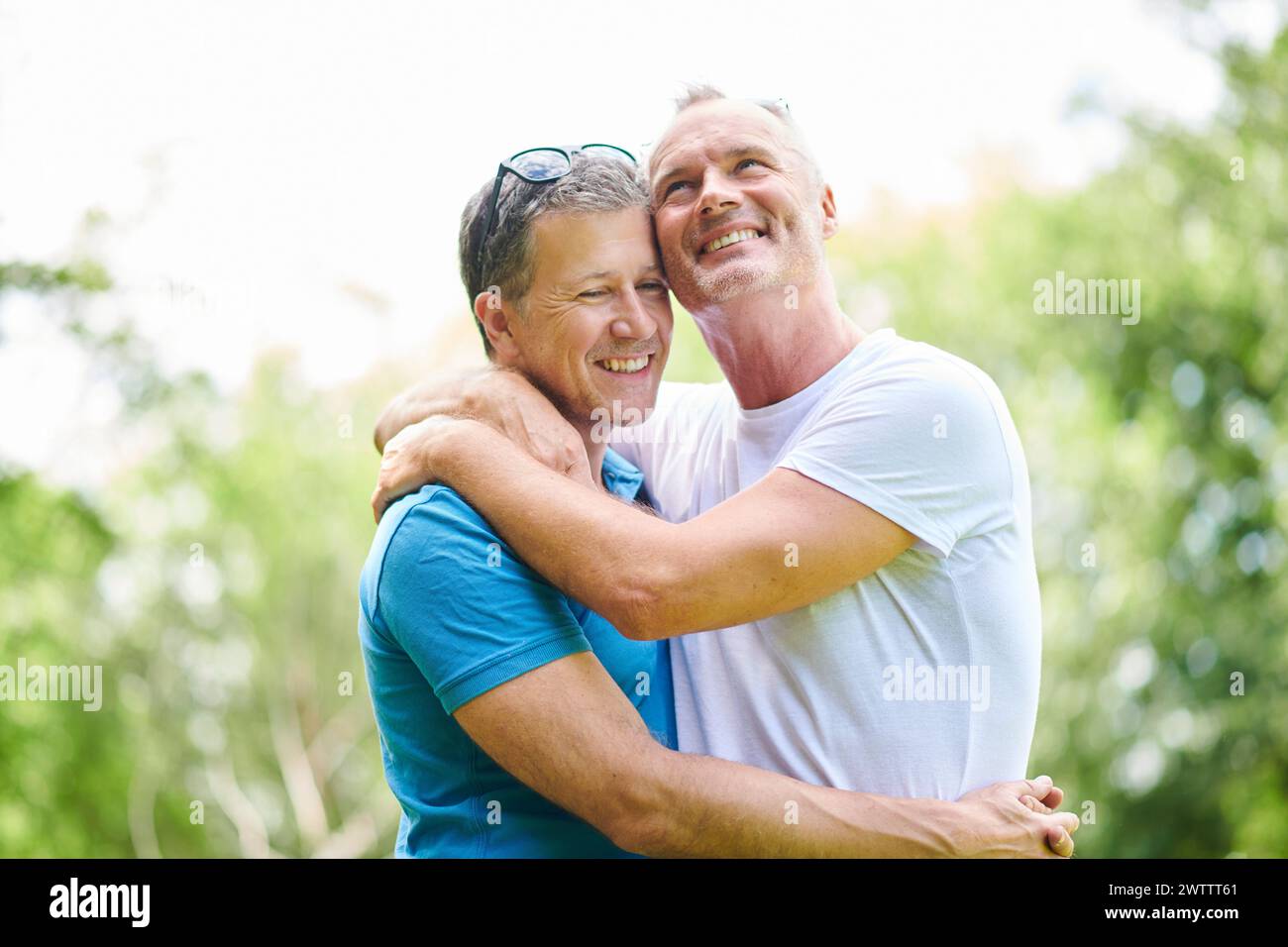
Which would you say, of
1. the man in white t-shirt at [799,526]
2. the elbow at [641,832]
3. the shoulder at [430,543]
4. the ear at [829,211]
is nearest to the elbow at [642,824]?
the elbow at [641,832]

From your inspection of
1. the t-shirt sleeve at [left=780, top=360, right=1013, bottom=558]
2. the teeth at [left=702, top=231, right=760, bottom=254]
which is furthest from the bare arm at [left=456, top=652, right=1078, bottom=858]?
the teeth at [left=702, top=231, right=760, bottom=254]

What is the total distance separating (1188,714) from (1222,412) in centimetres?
363

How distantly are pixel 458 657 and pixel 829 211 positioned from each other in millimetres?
1678

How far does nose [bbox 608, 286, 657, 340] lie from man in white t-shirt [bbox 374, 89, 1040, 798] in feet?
0.32

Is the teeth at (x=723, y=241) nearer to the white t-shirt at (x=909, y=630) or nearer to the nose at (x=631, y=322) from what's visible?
the nose at (x=631, y=322)

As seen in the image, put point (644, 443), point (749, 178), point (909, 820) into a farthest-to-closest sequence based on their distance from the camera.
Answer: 1. point (644, 443)
2. point (749, 178)
3. point (909, 820)

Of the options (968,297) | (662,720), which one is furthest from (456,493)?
(968,297)

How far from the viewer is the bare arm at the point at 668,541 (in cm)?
250

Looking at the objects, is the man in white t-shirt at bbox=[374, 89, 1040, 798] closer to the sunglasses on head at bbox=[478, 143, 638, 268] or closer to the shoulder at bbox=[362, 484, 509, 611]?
the shoulder at bbox=[362, 484, 509, 611]

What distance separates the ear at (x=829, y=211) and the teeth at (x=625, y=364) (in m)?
0.74

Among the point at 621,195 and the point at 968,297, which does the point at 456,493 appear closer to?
the point at 621,195

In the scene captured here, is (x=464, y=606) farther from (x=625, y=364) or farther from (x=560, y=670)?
(x=625, y=364)

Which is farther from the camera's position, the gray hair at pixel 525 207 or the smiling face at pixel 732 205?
the smiling face at pixel 732 205

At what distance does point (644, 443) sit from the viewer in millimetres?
3420
